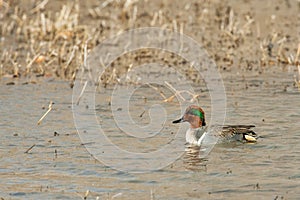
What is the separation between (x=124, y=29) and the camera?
15.2 meters

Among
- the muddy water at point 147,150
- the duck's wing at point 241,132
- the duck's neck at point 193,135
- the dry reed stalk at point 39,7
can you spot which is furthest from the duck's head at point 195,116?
the dry reed stalk at point 39,7

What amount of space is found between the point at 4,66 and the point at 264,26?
207 inches

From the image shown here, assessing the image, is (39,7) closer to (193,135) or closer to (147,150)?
(193,135)

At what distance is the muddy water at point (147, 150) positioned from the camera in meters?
6.82

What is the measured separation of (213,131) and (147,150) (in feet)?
2.71

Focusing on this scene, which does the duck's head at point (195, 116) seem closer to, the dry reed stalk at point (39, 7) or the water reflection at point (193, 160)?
the water reflection at point (193, 160)

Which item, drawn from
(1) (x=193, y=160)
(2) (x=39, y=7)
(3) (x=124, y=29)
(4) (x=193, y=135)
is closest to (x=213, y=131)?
(4) (x=193, y=135)

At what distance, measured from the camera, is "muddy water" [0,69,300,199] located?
682 cm

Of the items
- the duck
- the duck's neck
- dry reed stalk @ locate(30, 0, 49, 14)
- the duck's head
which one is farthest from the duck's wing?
dry reed stalk @ locate(30, 0, 49, 14)

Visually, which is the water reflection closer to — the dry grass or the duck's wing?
the duck's wing

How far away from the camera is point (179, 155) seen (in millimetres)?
8102

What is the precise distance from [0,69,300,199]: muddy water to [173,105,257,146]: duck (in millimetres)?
87

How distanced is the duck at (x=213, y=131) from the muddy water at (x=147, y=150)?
3.4 inches

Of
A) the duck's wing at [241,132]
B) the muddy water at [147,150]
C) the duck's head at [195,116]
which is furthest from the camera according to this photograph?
the duck's head at [195,116]
